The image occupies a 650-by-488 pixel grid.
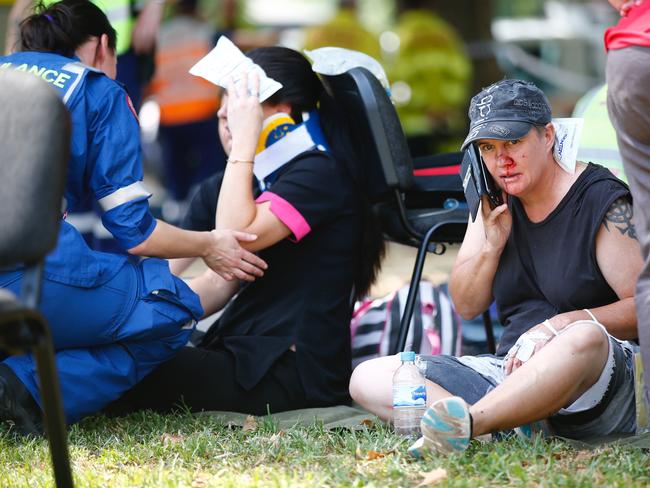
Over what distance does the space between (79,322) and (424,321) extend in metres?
1.53

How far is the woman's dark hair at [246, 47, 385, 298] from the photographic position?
160 inches

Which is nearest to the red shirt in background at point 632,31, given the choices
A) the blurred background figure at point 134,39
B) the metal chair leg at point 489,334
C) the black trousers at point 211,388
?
the black trousers at point 211,388

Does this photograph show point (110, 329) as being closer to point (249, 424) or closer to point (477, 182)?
point (249, 424)

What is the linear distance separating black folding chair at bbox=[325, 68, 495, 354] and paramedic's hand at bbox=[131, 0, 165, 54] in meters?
2.37

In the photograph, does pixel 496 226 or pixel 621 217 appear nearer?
pixel 621 217

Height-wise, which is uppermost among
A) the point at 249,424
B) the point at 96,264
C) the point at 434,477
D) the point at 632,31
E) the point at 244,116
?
the point at 632,31

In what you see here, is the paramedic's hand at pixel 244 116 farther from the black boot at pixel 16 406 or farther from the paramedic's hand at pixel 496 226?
the black boot at pixel 16 406

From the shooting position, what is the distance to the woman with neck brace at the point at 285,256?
3.92m

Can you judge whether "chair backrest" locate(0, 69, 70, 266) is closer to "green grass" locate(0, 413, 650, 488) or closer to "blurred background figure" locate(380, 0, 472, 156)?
"green grass" locate(0, 413, 650, 488)

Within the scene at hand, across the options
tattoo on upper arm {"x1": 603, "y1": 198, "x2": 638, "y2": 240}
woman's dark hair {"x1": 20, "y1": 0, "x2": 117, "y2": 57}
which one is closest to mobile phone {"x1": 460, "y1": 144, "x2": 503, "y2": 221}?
tattoo on upper arm {"x1": 603, "y1": 198, "x2": 638, "y2": 240}

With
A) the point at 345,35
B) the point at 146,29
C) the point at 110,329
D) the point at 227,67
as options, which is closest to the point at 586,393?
the point at 110,329

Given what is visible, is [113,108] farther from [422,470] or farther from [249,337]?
[422,470]

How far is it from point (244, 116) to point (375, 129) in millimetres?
489

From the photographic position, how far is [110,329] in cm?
353
